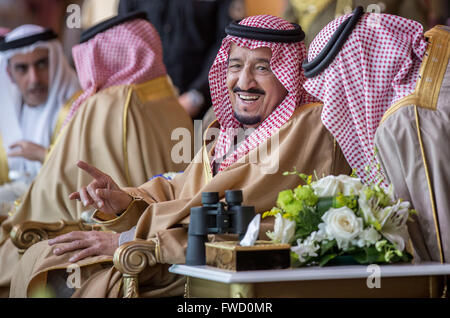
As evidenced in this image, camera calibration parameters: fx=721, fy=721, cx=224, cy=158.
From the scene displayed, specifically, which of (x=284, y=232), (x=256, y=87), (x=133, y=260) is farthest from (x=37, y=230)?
(x=284, y=232)

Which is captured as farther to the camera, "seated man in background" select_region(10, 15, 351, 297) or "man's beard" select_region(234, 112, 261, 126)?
"man's beard" select_region(234, 112, 261, 126)

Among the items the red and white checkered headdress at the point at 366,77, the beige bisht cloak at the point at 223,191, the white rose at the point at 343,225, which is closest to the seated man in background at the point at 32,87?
the beige bisht cloak at the point at 223,191

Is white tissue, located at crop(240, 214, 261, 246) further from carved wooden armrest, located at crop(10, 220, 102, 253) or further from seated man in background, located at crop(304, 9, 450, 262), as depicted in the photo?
carved wooden armrest, located at crop(10, 220, 102, 253)

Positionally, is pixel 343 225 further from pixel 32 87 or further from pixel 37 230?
pixel 32 87

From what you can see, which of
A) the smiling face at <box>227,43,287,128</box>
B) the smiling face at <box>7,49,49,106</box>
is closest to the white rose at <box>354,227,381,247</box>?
the smiling face at <box>227,43,287,128</box>

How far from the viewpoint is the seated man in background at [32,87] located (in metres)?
5.68

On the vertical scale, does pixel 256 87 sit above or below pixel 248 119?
above

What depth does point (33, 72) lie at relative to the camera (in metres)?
5.71

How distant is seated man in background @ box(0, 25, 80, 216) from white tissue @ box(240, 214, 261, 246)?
11.0ft

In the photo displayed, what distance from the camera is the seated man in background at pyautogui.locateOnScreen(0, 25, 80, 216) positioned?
568 centimetres

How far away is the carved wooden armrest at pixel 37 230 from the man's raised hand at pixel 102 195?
0.58 meters

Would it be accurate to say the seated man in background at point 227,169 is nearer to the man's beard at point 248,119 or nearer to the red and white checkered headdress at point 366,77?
the man's beard at point 248,119

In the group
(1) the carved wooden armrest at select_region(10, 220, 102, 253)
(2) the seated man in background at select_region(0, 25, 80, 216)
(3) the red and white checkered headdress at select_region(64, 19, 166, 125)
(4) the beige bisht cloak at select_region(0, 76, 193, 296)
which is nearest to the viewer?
(1) the carved wooden armrest at select_region(10, 220, 102, 253)

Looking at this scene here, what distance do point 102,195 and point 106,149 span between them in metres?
1.01
